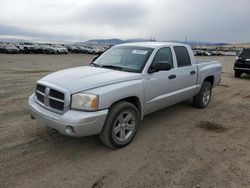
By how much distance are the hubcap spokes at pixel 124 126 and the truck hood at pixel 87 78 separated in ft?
2.00

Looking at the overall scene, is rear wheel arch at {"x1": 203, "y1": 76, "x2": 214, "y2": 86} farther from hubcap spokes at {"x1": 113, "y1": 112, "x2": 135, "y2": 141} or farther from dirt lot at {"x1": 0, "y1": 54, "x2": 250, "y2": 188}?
hubcap spokes at {"x1": 113, "y1": 112, "x2": 135, "y2": 141}

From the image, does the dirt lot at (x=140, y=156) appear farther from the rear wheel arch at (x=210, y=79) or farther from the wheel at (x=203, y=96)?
the rear wheel arch at (x=210, y=79)

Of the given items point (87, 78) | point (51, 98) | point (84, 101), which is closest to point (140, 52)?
point (87, 78)

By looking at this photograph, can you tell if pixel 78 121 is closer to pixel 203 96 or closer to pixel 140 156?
pixel 140 156

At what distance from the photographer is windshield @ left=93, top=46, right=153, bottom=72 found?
185 inches

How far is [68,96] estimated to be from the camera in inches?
144

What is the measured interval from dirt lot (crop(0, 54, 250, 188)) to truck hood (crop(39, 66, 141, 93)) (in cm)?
109

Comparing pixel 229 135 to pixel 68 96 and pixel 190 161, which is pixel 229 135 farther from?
pixel 68 96

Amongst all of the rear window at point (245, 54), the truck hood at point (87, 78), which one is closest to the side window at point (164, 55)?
the truck hood at point (87, 78)

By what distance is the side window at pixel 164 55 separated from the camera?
493cm

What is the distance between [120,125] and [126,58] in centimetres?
153

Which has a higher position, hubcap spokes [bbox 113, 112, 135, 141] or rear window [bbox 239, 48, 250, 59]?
rear window [bbox 239, 48, 250, 59]

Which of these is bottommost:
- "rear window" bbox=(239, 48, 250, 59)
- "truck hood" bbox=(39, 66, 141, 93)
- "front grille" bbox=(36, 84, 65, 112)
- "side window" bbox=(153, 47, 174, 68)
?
"front grille" bbox=(36, 84, 65, 112)

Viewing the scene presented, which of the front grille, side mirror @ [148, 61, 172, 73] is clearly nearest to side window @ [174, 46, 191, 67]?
side mirror @ [148, 61, 172, 73]
